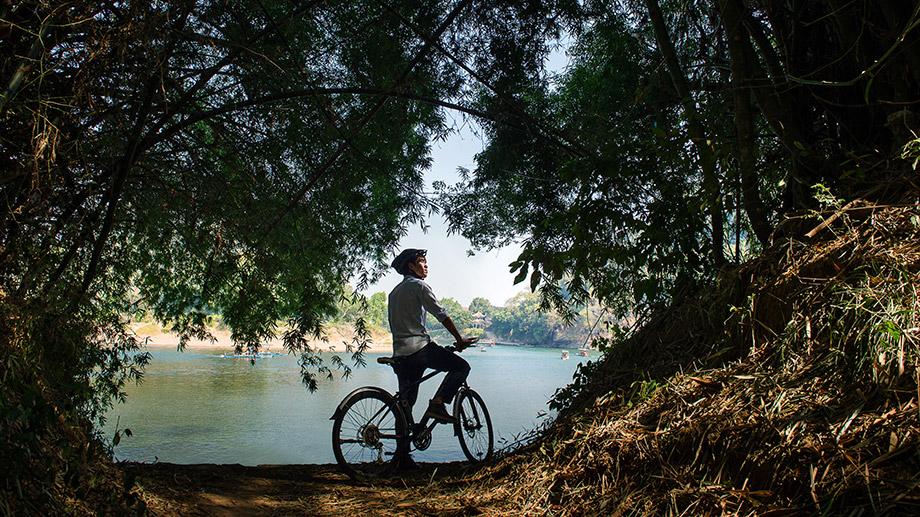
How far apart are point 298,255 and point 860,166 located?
414 cm

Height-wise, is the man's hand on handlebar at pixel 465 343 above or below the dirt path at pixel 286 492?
above

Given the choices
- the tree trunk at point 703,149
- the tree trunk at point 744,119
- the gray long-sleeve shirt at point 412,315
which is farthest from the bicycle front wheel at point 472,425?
the tree trunk at point 744,119

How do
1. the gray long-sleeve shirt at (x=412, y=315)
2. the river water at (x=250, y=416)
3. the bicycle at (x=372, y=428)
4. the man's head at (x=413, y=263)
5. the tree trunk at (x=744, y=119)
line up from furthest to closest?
the river water at (x=250, y=416) < the man's head at (x=413, y=263) < the gray long-sleeve shirt at (x=412, y=315) < the bicycle at (x=372, y=428) < the tree trunk at (x=744, y=119)

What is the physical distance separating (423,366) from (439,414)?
384mm

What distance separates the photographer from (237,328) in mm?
5637

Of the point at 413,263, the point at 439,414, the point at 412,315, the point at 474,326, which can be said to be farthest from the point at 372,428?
the point at 474,326

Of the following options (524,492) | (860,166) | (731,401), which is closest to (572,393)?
(524,492)

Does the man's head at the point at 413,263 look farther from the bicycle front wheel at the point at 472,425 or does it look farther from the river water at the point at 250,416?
the river water at the point at 250,416

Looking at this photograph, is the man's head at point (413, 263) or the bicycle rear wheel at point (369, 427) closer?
the bicycle rear wheel at point (369, 427)

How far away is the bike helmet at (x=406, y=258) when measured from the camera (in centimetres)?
434

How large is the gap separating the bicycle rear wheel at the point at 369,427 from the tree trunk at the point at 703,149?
7.56 ft

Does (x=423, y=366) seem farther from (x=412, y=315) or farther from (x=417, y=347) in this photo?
(x=412, y=315)

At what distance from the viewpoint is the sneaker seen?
4.24 m

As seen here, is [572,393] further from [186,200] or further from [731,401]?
[186,200]
